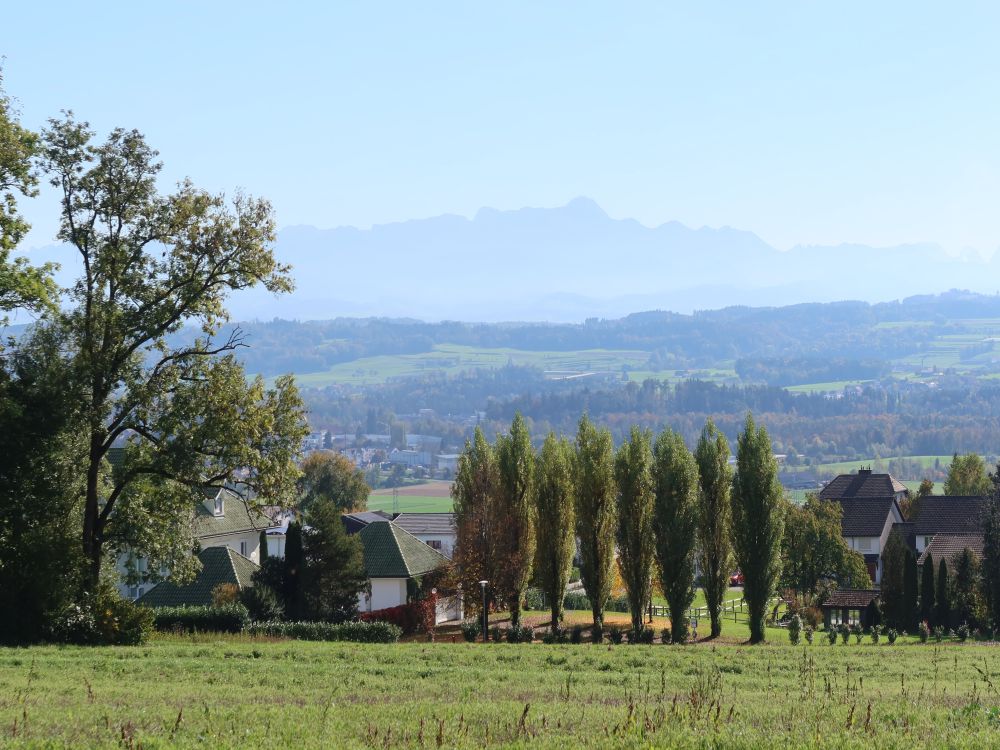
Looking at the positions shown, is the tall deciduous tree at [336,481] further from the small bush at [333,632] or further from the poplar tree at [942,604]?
the small bush at [333,632]

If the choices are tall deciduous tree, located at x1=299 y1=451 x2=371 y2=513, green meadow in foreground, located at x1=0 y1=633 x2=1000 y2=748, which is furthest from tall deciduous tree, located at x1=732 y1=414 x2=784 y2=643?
tall deciduous tree, located at x1=299 y1=451 x2=371 y2=513

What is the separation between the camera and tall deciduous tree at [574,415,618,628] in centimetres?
4588

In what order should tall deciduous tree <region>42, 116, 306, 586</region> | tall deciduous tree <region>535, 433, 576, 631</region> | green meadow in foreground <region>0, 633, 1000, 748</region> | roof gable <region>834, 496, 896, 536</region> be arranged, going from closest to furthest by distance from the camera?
green meadow in foreground <region>0, 633, 1000, 748</region>
tall deciduous tree <region>42, 116, 306, 586</region>
tall deciduous tree <region>535, 433, 576, 631</region>
roof gable <region>834, 496, 896, 536</region>

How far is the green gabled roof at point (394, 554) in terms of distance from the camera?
5647cm

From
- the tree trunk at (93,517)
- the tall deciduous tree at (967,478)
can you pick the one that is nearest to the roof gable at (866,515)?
the tall deciduous tree at (967,478)

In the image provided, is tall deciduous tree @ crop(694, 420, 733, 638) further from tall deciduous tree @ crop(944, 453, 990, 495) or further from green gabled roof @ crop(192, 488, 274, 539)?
tall deciduous tree @ crop(944, 453, 990, 495)

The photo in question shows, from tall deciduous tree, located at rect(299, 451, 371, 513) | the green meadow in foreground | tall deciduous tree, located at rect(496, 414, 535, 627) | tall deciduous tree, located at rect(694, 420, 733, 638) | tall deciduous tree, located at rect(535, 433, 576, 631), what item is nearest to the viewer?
the green meadow in foreground

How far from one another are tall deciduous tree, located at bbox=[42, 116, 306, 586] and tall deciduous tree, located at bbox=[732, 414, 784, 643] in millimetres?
21405

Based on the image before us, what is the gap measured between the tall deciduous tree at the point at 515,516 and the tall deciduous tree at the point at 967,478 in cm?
6208

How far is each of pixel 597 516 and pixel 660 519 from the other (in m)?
2.62

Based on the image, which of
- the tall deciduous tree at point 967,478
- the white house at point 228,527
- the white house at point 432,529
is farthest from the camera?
the tall deciduous tree at point 967,478

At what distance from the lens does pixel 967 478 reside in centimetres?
10075

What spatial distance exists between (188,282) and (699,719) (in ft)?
73.8

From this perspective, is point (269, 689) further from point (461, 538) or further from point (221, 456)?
point (461, 538)
